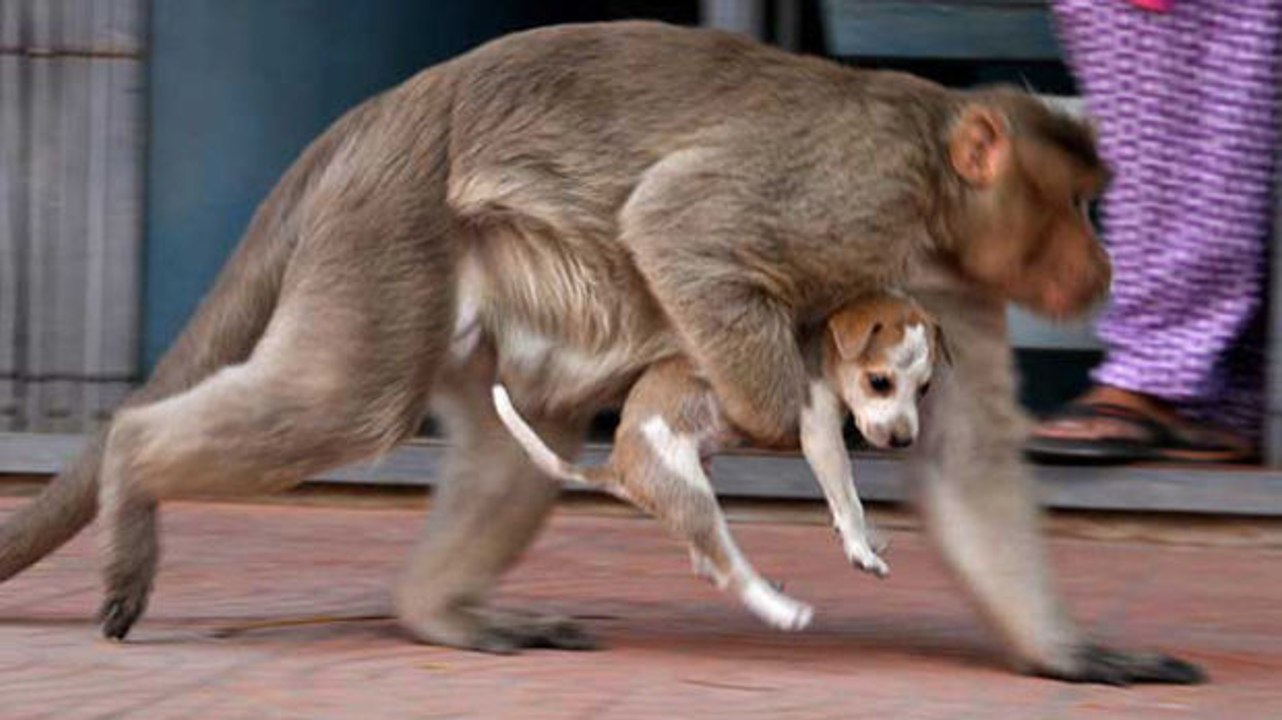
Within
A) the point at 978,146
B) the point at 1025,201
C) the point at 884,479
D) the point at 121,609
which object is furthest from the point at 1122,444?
the point at 121,609

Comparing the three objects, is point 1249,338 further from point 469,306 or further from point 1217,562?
point 469,306

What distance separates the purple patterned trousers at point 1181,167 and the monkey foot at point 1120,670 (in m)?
2.22

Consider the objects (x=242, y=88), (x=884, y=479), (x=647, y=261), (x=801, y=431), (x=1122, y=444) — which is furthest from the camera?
(x=242, y=88)

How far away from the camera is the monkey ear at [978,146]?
239 inches

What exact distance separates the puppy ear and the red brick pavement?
0.64 metres

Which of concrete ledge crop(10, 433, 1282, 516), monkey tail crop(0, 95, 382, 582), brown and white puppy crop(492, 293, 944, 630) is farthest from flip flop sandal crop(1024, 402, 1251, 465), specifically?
monkey tail crop(0, 95, 382, 582)

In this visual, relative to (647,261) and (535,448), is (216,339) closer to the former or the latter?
(535,448)

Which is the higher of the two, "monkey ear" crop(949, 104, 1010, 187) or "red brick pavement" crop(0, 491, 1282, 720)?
"monkey ear" crop(949, 104, 1010, 187)

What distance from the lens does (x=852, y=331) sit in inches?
237

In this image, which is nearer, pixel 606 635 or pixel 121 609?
pixel 121 609

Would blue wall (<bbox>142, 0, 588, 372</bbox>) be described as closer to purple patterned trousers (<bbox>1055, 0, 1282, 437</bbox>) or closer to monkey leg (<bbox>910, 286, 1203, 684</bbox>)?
purple patterned trousers (<bbox>1055, 0, 1282, 437</bbox>)

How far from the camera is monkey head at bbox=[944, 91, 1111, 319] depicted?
6.09 meters

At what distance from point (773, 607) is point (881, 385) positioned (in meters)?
0.47

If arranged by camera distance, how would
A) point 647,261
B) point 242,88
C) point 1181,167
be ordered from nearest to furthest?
point 647,261
point 1181,167
point 242,88
